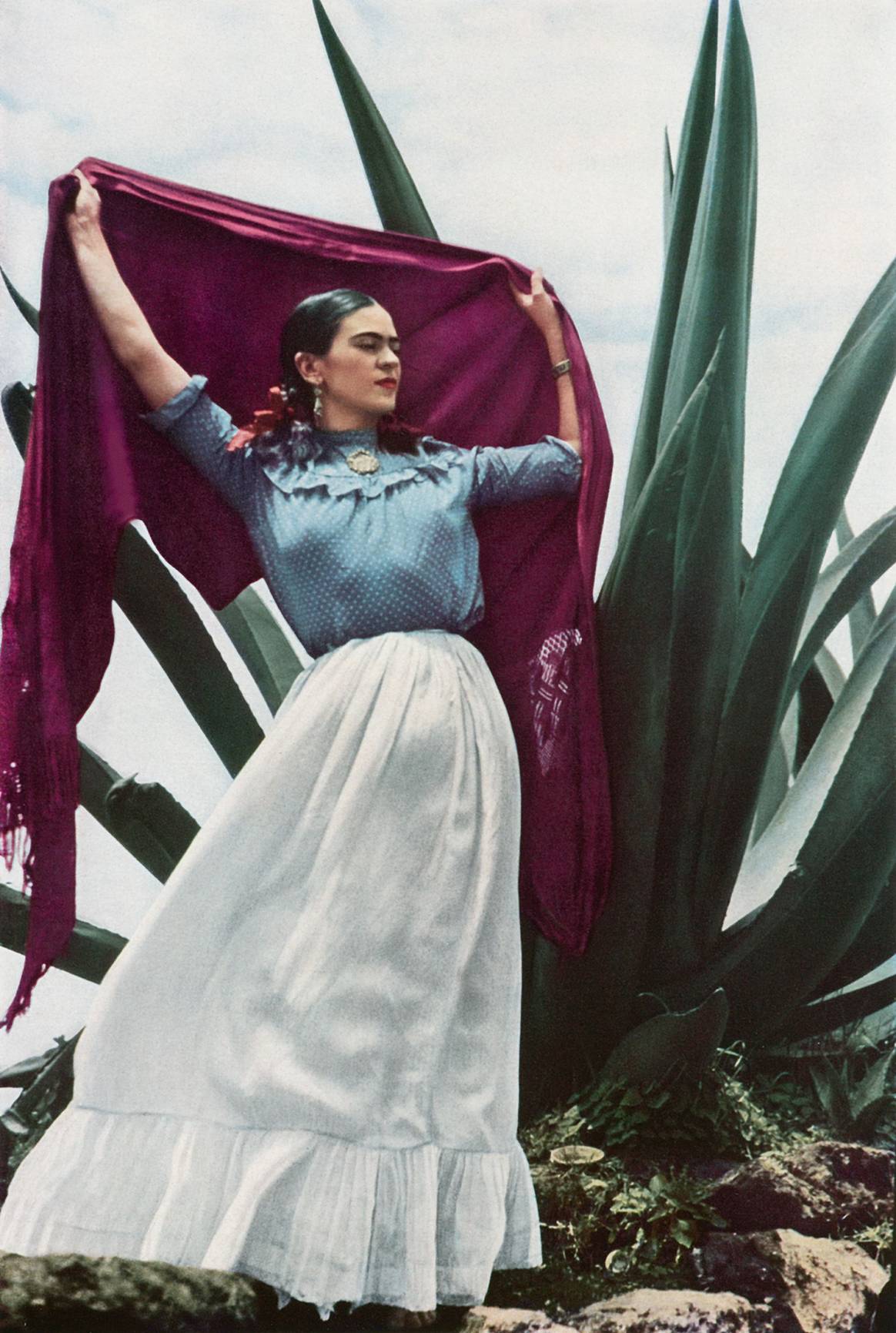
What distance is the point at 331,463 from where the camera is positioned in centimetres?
226

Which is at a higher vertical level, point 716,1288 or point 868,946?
point 868,946

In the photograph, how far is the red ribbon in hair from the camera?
2260 mm

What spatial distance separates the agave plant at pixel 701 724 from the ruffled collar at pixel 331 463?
0.26 m

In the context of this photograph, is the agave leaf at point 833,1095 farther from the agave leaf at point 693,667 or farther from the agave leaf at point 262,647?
the agave leaf at point 262,647

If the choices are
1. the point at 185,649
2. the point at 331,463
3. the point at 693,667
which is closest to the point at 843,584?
the point at 693,667

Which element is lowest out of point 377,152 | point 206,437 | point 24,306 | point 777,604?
point 777,604

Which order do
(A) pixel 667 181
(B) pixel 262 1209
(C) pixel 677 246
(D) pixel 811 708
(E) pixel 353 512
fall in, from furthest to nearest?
(D) pixel 811 708
(A) pixel 667 181
(C) pixel 677 246
(E) pixel 353 512
(B) pixel 262 1209

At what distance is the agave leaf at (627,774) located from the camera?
7.29 feet

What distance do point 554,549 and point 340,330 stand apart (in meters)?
0.47

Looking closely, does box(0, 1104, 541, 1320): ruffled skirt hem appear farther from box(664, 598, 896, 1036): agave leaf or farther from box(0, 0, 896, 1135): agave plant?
box(664, 598, 896, 1036): agave leaf

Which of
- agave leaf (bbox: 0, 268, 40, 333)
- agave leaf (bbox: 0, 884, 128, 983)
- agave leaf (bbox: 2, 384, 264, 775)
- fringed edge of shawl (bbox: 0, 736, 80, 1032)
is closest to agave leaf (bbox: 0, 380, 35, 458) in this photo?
agave leaf (bbox: 2, 384, 264, 775)

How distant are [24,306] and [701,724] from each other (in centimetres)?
125

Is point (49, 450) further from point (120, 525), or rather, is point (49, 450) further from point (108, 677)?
point (108, 677)

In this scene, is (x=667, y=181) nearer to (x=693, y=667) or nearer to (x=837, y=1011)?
(x=693, y=667)
